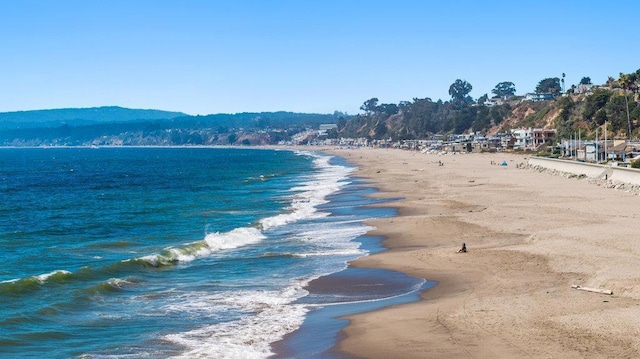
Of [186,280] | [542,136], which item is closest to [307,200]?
[186,280]

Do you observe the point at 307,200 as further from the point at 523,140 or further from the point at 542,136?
the point at 523,140

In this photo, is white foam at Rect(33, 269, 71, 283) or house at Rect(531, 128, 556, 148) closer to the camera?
white foam at Rect(33, 269, 71, 283)

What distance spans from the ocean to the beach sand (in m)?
1.43

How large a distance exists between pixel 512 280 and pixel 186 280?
11551 mm

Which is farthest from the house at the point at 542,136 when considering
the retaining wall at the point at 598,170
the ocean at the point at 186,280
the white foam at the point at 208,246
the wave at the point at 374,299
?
the wave at the point at 374,299

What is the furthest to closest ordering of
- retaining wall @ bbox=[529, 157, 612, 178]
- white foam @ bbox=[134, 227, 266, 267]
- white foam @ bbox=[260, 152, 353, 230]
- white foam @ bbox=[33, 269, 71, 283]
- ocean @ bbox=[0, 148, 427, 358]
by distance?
retaining wall @ bbox=[529, 157, 612, 178]
white foam @ bbox=[260, 152, 353, 230]
white foam @ bbox=[134, 227, 266, 267]
white foam @ bbox=[33, 269, 71, 283]
ocean @ bbox=[0, 148, 427, 358]

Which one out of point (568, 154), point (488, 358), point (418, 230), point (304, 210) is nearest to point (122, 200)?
point (304, 210)

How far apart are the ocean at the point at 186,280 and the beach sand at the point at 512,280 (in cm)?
143

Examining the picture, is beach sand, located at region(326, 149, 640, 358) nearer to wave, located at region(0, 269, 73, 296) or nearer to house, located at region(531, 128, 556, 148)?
wave, located at region(0, 269, 73, 296)

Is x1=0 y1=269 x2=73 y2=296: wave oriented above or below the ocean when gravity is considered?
above

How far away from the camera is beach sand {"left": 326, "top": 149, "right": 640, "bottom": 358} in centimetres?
1673

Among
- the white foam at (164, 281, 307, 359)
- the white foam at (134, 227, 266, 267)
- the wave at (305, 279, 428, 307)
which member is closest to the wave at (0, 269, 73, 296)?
the white foam at (134, 227, 266, 267)

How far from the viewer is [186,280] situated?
27094 mm

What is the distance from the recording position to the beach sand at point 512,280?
16.7 m
